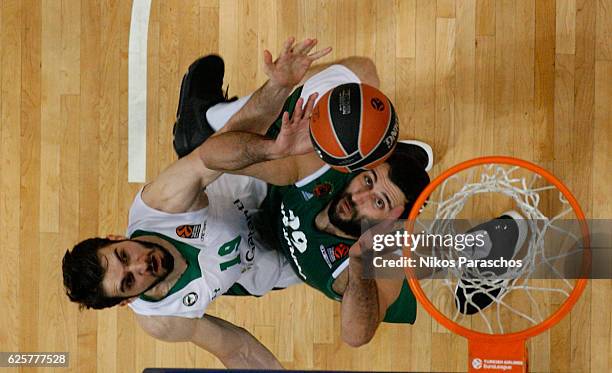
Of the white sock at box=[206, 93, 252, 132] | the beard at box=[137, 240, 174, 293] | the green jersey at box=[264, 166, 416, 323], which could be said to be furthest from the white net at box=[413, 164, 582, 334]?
the beard at box=[137, 240, 174, 293]

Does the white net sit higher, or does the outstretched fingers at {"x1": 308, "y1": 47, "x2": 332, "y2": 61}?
the outstretched fingers at {"x1": 308, "y1": 47, "x2": 332, "y2": 61}

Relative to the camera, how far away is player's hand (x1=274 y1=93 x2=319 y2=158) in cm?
226

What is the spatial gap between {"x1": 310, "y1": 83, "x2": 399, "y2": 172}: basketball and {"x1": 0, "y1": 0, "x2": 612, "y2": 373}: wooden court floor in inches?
11.1

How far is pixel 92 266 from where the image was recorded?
7.52ft

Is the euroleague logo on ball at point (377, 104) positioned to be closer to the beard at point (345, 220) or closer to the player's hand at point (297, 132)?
the player's hand at point (297, 132)

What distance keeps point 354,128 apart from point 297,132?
26 cm

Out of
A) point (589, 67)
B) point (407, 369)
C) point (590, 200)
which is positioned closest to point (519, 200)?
point (590, 200)

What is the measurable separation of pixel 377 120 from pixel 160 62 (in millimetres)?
867

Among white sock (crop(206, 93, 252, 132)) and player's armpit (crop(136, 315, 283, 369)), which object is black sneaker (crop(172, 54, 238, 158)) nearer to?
white sock (crop(206, 93, 252, 132))

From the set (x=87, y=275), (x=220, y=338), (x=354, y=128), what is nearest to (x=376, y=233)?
(x=354, y=128)

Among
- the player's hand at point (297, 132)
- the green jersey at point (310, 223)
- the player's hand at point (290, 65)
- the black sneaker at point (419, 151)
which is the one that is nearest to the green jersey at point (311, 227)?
the green jersey at point (310, 223)

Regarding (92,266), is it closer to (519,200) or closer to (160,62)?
(160,62)

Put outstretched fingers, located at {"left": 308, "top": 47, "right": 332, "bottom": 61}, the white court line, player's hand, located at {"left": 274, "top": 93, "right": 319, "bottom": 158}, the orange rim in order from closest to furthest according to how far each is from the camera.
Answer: the orange rim → player's hand, located at {"left": 274, "top": 93, "right": 319, "bottom": 158} → outstretched fingers, located at {"left": 308, "top": 47, "right": 332, "bottom": 61} → the white court line

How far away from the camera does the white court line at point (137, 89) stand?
247cm
